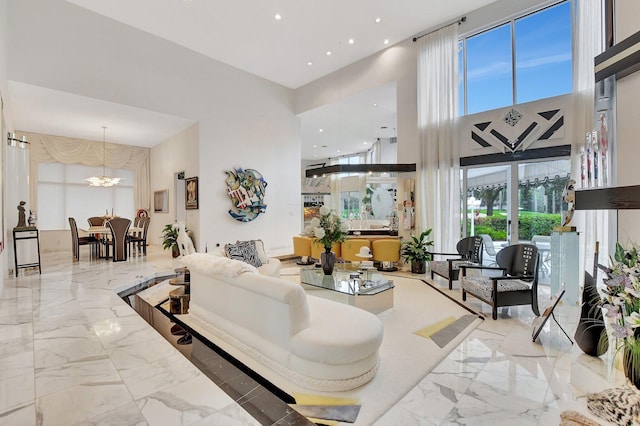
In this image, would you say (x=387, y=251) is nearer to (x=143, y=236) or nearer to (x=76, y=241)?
(x=143, y=236)

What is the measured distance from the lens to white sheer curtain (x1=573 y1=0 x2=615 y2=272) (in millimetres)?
4746

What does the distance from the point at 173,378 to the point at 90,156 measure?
31.8ft

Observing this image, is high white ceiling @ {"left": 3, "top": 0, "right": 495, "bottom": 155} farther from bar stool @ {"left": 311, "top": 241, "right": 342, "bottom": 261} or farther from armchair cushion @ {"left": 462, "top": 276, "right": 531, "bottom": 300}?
armchair cushion @ {"left": 462, "top": 276, "right": 531, "bottom": 300}

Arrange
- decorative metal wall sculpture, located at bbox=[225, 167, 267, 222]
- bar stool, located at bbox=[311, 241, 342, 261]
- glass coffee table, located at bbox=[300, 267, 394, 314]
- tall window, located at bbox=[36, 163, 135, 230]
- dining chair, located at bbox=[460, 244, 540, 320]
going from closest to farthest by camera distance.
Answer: dining chair, located at bbox=[460, 244, 540, 320] → glass coffee table, located at bbox=[300, 267, 394, 314] → bar stool, located at bbox=[311, 241, 342, 261] → decorative metal wall sculpture, located at bbox=[225, 167, 267, 222] → tall window, located at bbox=[36, 163, 135, 230]

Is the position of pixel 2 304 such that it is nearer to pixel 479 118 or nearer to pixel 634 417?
pixel 634 417

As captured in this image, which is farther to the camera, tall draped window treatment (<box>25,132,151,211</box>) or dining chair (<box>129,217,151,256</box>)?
tall draped window treatment (<box>25,132,151,211</box>)

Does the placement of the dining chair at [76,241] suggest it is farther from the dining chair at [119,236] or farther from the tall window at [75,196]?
the tall window at [75,196]

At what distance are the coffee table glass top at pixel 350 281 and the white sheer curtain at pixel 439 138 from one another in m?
2.54

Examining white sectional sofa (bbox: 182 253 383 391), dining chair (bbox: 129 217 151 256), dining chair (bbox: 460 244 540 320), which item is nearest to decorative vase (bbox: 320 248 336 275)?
white sectional sofa (bbox: 182 253 383 391)

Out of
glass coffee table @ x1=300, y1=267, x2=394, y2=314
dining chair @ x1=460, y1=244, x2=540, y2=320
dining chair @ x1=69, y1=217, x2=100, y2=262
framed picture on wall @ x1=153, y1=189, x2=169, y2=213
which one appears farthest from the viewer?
framed picture on wall @ x1=153, y1=189, x2=169, y2=213

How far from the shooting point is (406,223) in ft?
23.0

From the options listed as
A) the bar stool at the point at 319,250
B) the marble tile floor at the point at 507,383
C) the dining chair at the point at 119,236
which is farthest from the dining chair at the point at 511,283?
the dining chair at the point at 119,236

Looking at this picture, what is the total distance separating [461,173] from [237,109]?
5923 mm

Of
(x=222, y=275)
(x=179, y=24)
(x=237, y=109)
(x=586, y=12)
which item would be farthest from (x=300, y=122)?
(x=222, y=275)
